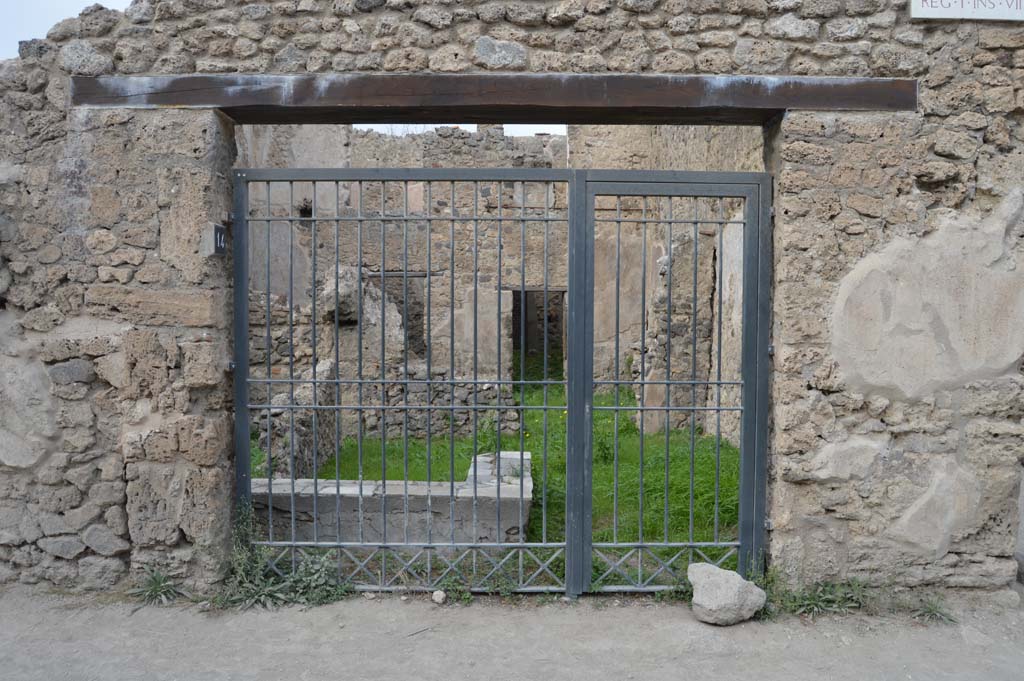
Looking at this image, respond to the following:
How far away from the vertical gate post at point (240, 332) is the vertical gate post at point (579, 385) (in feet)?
5.78

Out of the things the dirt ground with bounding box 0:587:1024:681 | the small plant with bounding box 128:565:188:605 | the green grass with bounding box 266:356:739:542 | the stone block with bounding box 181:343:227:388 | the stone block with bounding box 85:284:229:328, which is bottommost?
the dirt ground with bounding box 0:587:1024:681

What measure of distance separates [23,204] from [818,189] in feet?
13.6

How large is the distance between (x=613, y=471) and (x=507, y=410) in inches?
63.8

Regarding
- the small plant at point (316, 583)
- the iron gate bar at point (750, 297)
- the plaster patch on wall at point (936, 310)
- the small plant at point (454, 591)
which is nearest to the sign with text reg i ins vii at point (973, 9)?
the plaster patch on wall at point (936, 310)

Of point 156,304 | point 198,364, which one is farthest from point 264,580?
point 156,304

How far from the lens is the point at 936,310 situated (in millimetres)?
3760

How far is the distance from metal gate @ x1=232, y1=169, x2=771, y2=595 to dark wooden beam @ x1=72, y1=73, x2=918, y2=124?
344 mm

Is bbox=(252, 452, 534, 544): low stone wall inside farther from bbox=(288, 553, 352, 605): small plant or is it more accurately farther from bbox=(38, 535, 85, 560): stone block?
bbox=(38, 535, 85, 560): stone block

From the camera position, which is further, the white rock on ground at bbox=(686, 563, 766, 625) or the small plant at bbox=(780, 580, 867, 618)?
the small plant at bbox=(780, 580, 867, 618)

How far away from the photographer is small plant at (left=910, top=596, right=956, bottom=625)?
3684 millimetres

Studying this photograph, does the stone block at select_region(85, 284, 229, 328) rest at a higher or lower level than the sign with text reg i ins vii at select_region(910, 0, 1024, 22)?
lower

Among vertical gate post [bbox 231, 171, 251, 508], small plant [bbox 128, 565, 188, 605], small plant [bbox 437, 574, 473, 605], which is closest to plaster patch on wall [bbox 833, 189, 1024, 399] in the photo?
small plant [bbox 437, 574, 473, 605]

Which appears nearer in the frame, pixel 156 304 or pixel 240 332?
pixel 156 304

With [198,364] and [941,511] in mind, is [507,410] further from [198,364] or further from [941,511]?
[941,511]
